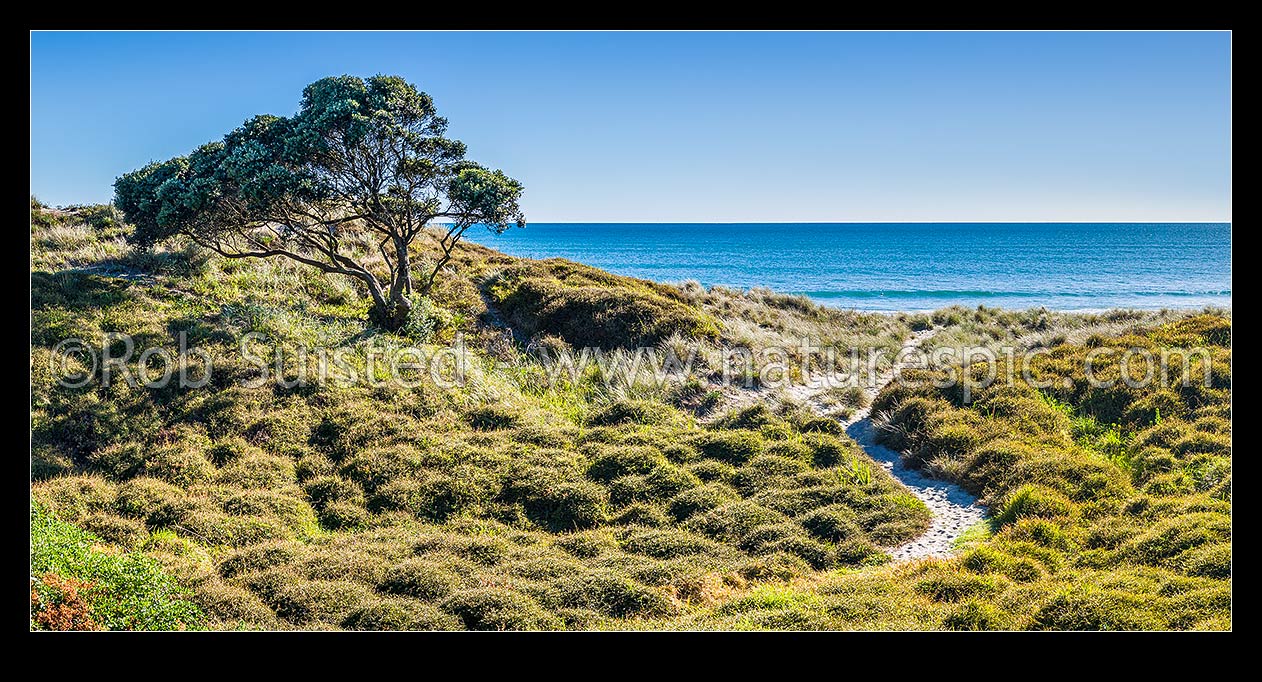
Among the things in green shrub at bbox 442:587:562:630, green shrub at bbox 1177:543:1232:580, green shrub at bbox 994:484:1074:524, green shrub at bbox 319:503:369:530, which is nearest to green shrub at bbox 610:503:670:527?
green shrub at bbox 442:587:562:630

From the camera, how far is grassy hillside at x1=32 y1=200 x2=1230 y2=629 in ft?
29.2

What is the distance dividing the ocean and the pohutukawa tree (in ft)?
44.3

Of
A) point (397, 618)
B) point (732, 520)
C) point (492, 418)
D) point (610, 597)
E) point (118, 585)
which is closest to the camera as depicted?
point (118, 585)

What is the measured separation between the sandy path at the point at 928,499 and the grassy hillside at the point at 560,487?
0.34 m

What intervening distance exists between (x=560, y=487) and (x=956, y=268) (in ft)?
280

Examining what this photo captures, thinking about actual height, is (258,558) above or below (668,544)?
above

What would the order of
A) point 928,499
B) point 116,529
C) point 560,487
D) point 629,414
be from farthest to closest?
1. point 629,414
2. point 928,499
3. point 560,487
4. point 116,529

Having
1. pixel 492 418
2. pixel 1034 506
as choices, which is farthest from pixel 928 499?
pixel 492 418

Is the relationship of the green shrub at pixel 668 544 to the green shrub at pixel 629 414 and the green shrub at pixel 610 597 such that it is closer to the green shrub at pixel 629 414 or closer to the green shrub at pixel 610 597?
the green shrub at pixel 610 597

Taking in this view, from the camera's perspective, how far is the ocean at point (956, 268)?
58.2 metres

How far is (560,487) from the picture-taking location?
12797mm

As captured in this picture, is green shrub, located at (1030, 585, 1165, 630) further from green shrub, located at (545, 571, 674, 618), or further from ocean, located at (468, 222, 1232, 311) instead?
ocean, located at (468, 222, 1232, 311)

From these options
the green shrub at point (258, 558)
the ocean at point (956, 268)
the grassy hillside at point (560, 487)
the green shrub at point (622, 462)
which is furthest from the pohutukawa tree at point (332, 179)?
the ocean at point (956, 268)

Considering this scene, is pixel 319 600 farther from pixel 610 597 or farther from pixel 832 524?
pixel 832 524
